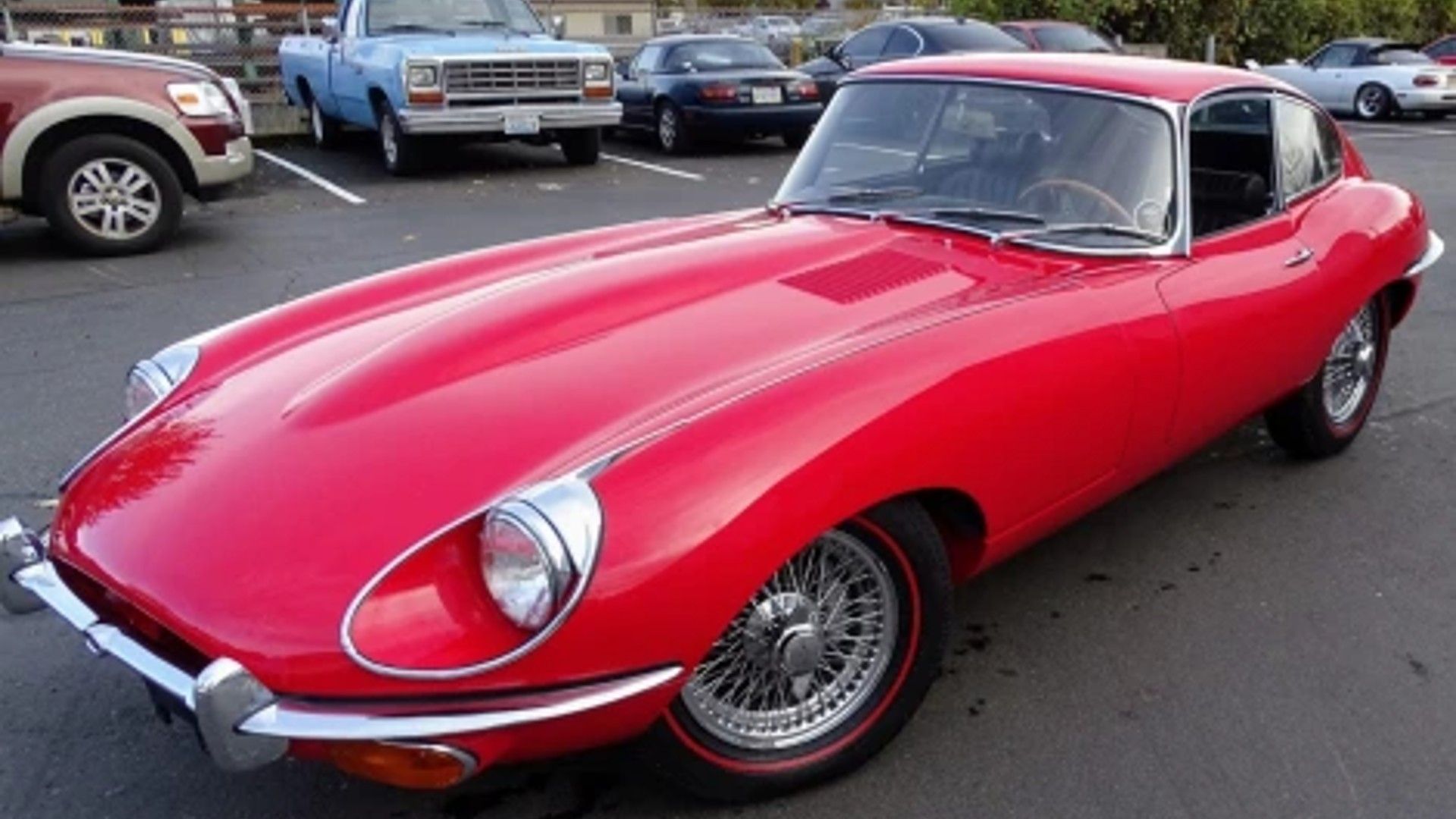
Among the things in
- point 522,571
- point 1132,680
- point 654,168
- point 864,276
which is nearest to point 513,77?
point 654,168

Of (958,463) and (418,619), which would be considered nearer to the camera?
(418,619)

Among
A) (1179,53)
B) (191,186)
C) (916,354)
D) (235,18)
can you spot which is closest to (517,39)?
(191,186)

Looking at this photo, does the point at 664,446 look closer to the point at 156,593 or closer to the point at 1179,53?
the point at 156,593

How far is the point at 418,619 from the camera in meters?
2.08

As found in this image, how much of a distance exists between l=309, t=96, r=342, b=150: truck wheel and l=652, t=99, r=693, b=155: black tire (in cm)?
356

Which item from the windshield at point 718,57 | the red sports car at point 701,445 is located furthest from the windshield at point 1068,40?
the red sports car at point 701,445

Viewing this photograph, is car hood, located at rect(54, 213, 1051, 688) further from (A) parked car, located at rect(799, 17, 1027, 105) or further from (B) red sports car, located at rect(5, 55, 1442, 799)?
(A) parked car, located at rect(799, 17, 1027, 105)

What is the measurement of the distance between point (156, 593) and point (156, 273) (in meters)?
6.03

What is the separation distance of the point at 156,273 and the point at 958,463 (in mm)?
6451

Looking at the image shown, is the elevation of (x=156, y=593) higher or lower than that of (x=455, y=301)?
lower

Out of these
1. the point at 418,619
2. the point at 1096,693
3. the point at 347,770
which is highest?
the point at 418,619

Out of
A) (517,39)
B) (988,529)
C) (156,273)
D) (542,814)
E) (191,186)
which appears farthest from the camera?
(517,39)

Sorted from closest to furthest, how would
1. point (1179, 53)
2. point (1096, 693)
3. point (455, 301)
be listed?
point (1096, 693)
point (455, 301)
point (1179, 53)

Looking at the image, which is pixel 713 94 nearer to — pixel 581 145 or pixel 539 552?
pixel 581 145
